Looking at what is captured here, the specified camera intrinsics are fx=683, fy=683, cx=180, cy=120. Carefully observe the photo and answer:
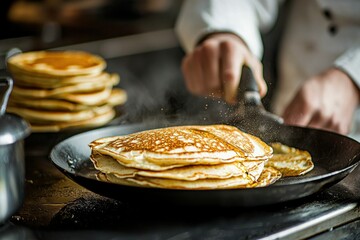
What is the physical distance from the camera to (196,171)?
1.26 m

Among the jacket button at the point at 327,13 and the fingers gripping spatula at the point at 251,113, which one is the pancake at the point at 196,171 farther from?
the jacket button at the point at 327,13

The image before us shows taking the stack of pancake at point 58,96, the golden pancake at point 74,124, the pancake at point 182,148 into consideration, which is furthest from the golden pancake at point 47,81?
the pancake at point 182,148

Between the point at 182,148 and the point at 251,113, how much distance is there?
1.00 ft

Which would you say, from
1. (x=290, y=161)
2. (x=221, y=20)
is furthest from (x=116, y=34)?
(x=290, y=161)

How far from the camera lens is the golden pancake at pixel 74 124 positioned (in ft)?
6.54

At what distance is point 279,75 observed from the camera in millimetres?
2869

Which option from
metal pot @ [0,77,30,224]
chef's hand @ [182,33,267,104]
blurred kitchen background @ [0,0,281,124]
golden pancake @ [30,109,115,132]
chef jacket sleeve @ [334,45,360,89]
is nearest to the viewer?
metal pot @ [0,77,30,224]

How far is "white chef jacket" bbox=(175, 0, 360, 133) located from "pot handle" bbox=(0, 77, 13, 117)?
1.10 m

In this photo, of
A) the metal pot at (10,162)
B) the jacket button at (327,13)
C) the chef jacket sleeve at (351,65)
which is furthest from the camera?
the jacket button at (327,13)

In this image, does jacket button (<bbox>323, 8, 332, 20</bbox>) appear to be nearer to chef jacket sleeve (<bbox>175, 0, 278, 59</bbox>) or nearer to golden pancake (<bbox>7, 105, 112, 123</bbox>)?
chef jacket sleeve (<bbox>175, 0, 278, 59</bbox>)

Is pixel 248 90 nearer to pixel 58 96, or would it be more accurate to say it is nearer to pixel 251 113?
pixel 251 113

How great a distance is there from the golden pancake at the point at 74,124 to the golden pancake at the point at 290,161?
0.67 m

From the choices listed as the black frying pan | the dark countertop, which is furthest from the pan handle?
the dark countertop

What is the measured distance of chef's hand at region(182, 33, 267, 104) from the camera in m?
1.89
